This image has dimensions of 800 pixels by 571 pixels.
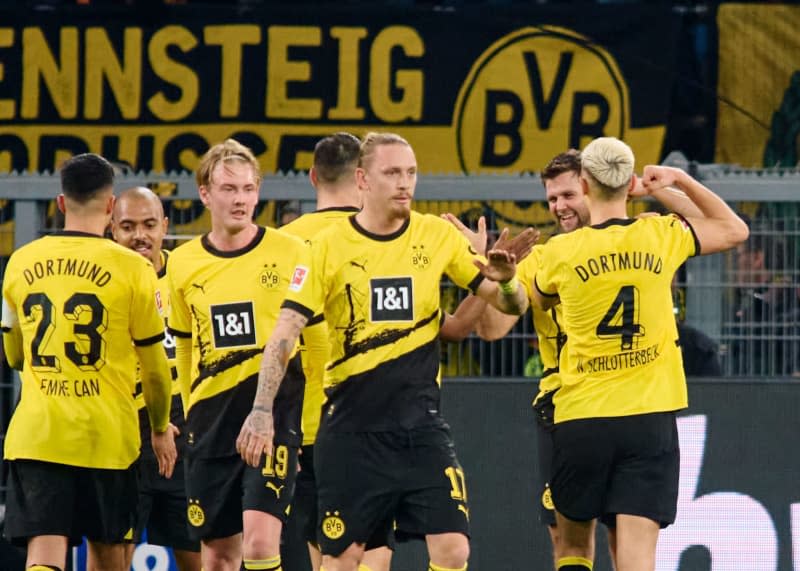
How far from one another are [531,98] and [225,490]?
6237mm

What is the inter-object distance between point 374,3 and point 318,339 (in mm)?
5908

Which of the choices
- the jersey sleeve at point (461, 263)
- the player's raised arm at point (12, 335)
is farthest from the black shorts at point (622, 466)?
the player's raised arm at point (12, 335)

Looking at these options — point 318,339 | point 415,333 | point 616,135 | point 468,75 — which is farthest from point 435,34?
point 415,333

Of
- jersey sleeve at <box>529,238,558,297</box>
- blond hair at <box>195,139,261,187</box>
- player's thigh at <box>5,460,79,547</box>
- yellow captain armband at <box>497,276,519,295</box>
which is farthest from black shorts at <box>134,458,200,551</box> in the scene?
yellow captain armband at <box>497,276,519,295</box>

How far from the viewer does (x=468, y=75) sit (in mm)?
13820

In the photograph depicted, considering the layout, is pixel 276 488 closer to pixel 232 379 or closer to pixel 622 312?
pixel 232 379

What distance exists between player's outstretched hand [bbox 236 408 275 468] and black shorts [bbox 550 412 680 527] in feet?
4.91

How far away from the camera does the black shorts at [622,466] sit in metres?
7.82

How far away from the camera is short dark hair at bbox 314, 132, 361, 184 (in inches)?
364

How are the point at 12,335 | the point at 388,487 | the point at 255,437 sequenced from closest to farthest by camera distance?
the point at 255,437 < the point at 388,487 < the point at 12,335

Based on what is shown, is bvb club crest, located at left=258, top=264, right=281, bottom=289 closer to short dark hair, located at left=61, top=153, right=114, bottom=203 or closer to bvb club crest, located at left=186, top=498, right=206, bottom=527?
short dark hair, located at left=61, top=153, right=114, bottom=203

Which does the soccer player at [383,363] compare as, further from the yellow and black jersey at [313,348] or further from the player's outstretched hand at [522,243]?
the yellow and black jersey at [313,348]

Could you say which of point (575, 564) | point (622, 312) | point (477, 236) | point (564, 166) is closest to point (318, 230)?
point (477, 236)

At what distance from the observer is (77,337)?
7996mm
